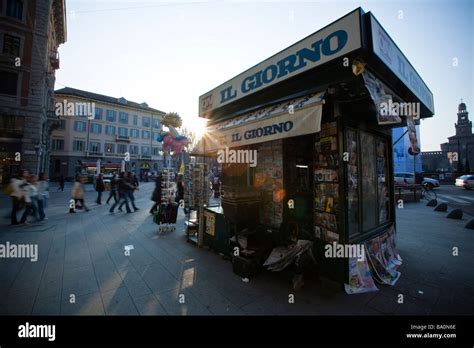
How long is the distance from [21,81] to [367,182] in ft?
92.4

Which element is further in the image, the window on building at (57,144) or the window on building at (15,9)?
the window on building at (57,144)

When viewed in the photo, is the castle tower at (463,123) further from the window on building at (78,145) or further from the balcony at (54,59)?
the window on building at (78,145)

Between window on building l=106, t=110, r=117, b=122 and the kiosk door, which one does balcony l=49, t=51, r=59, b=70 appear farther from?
the kiosk door

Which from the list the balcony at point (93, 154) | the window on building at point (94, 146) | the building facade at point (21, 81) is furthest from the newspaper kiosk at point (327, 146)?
the window on building at point (94, 146)

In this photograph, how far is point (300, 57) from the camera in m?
3.89

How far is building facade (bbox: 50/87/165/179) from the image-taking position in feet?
117

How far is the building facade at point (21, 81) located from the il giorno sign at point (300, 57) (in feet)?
73.9

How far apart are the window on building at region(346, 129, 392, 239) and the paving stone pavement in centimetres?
115

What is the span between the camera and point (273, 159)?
4.76m

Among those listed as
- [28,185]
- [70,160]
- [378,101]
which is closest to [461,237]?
[378,101]

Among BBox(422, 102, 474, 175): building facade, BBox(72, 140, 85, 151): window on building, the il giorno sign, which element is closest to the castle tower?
BBox(422, 102, 474, 175): building facade

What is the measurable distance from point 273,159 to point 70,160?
145ft

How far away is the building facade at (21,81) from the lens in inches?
692

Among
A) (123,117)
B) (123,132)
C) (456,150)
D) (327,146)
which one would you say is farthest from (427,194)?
(456,150)
